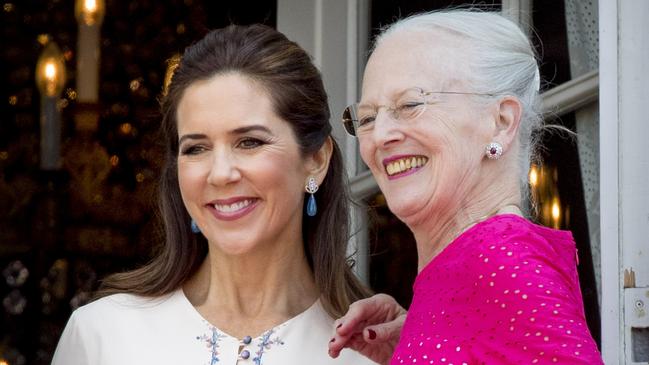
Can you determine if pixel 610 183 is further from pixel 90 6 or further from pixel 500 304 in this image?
pixel 90 6

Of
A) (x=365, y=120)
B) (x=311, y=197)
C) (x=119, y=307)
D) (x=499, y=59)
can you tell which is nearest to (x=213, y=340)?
(x=119, y=307)

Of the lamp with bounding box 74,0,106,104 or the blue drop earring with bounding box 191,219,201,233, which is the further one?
the lamp with bounding box 74,0,106,104

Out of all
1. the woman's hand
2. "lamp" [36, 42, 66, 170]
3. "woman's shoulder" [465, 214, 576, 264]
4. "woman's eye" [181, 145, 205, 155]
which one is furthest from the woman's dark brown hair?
"lamp" [36, 42, 66, 170]

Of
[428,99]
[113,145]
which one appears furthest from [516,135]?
[113,145]

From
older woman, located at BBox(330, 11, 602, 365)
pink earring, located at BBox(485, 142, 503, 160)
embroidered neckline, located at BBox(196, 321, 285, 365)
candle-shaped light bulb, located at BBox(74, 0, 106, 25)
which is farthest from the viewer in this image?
candle-shaped light bulb, located at BBox(74, 0, 106, 25)

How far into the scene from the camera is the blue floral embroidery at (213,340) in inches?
108

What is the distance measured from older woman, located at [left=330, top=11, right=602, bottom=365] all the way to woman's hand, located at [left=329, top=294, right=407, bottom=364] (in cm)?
30

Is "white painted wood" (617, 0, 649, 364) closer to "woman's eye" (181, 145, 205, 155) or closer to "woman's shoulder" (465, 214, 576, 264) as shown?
"woman's shoulder" (465, 214, 576, 264)

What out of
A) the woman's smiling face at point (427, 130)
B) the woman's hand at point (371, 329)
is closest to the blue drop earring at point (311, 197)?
the woman's hand at point (371, 329)

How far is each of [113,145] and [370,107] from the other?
3206 millimetres

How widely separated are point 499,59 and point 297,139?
32.5 inches

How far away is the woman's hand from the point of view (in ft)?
7.82

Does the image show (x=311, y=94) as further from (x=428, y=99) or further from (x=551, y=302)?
(x=551, y=302)

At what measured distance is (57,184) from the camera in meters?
5.19
